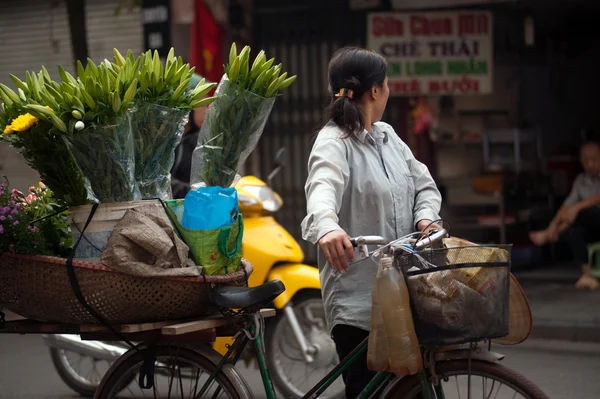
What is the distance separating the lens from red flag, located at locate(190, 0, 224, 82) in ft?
31.4

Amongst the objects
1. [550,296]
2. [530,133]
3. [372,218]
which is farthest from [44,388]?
[530,133]

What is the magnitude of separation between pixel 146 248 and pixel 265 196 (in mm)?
2707

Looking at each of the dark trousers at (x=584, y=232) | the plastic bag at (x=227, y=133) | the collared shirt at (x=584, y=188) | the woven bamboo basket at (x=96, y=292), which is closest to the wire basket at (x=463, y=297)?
the woven bamboo basket at (x=96, y=292)

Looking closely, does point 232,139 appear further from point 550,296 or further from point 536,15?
point 536,15

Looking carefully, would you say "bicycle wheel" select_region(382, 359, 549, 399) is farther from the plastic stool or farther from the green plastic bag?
the plastic stool

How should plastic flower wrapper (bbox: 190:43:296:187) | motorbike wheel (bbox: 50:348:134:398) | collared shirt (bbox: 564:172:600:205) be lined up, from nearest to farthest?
plastic flower wrapper (bbox: 190:43:296:187), motorbike wheel (bbox: 50:348:134:398), collared shirt (bbox: 564:172:600:205)

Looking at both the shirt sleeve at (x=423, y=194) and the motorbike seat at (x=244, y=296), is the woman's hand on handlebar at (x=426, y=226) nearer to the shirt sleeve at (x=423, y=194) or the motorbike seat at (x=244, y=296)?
the shirt sleeve at (x=423, y=194)

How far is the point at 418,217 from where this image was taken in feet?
11.1

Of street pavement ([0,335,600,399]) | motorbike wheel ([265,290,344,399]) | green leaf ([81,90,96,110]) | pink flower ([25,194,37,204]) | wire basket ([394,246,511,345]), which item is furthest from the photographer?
street pavement ([0,335,600,399])

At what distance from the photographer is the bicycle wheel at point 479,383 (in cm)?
290

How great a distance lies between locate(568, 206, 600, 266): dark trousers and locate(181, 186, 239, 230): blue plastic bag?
6828 mm

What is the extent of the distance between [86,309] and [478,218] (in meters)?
8.16

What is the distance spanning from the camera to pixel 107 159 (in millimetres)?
3219

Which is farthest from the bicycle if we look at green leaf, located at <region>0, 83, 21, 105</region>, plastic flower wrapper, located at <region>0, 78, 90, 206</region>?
green leaf, located at <region>0, 83, 21, 105</region>
